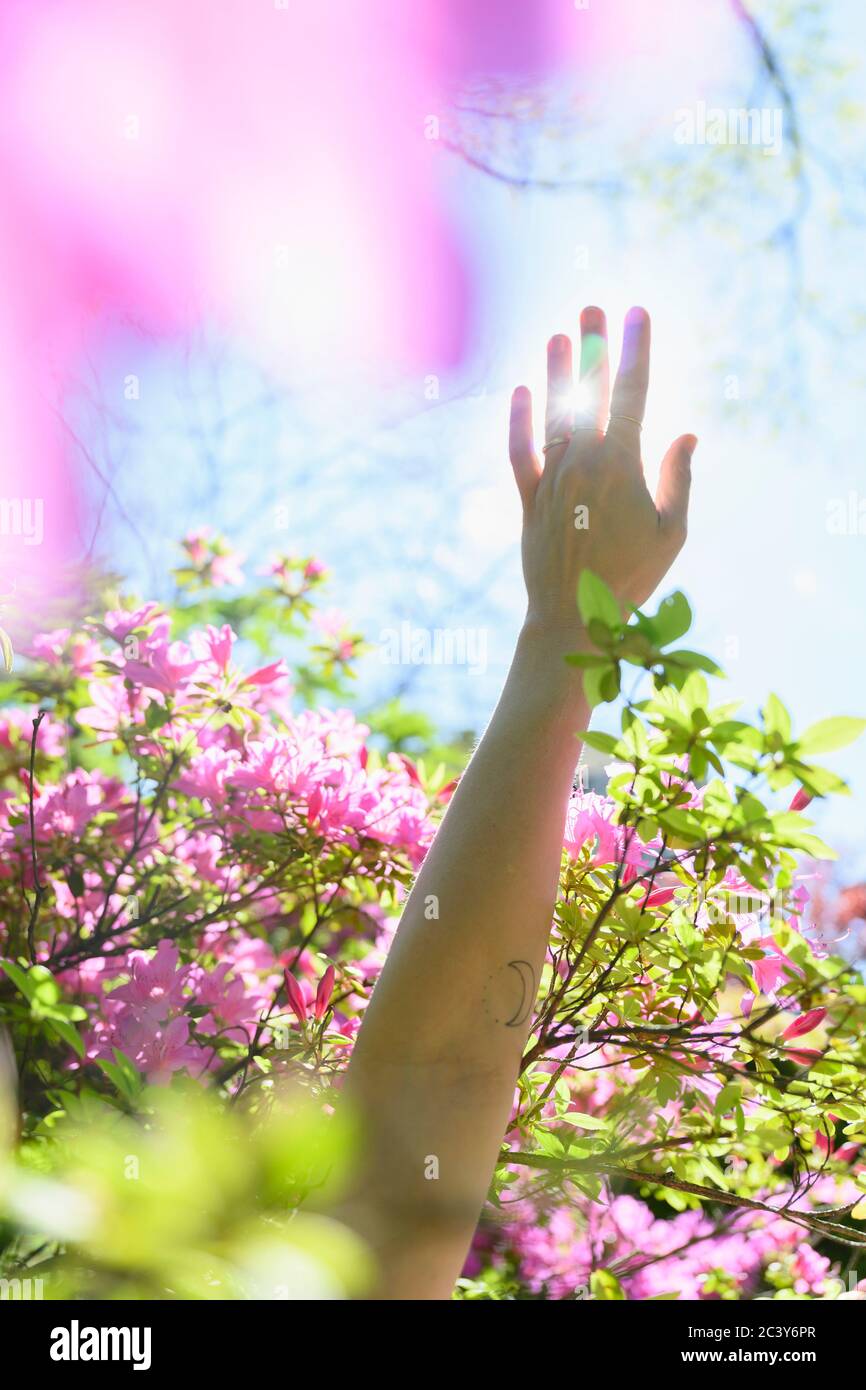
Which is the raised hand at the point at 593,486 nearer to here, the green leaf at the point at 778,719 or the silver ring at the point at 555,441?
the silver ring at the point at 555,441

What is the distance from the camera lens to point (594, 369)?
0.68 meters

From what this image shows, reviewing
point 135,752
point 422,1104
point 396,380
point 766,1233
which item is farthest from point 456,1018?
point 396,380

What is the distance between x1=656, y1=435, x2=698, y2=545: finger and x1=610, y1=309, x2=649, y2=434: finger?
3 cm

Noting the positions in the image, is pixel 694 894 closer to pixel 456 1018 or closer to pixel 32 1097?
pixel 456 1018

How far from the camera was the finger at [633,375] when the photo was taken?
2.13 ft

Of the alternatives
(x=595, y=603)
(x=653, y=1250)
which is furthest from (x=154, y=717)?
(x=653, y=1250)

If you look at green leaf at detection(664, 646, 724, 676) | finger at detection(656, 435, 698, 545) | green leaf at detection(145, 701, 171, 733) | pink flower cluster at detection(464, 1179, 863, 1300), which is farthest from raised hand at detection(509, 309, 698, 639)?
pink flower cluster at detection(464, 1179, 863, 1300)

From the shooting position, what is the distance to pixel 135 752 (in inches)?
40.2

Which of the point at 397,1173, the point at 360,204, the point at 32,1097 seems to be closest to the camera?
the point at 397,1173

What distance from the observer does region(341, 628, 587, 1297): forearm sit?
1.58 ft

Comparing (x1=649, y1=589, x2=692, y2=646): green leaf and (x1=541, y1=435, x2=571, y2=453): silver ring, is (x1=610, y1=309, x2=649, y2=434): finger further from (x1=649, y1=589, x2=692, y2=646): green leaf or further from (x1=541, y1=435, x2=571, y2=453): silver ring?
(x1=649, y1=589, x2=692, y2=646): green leaf

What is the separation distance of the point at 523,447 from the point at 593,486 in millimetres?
88

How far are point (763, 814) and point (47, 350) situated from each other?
4.65ft
